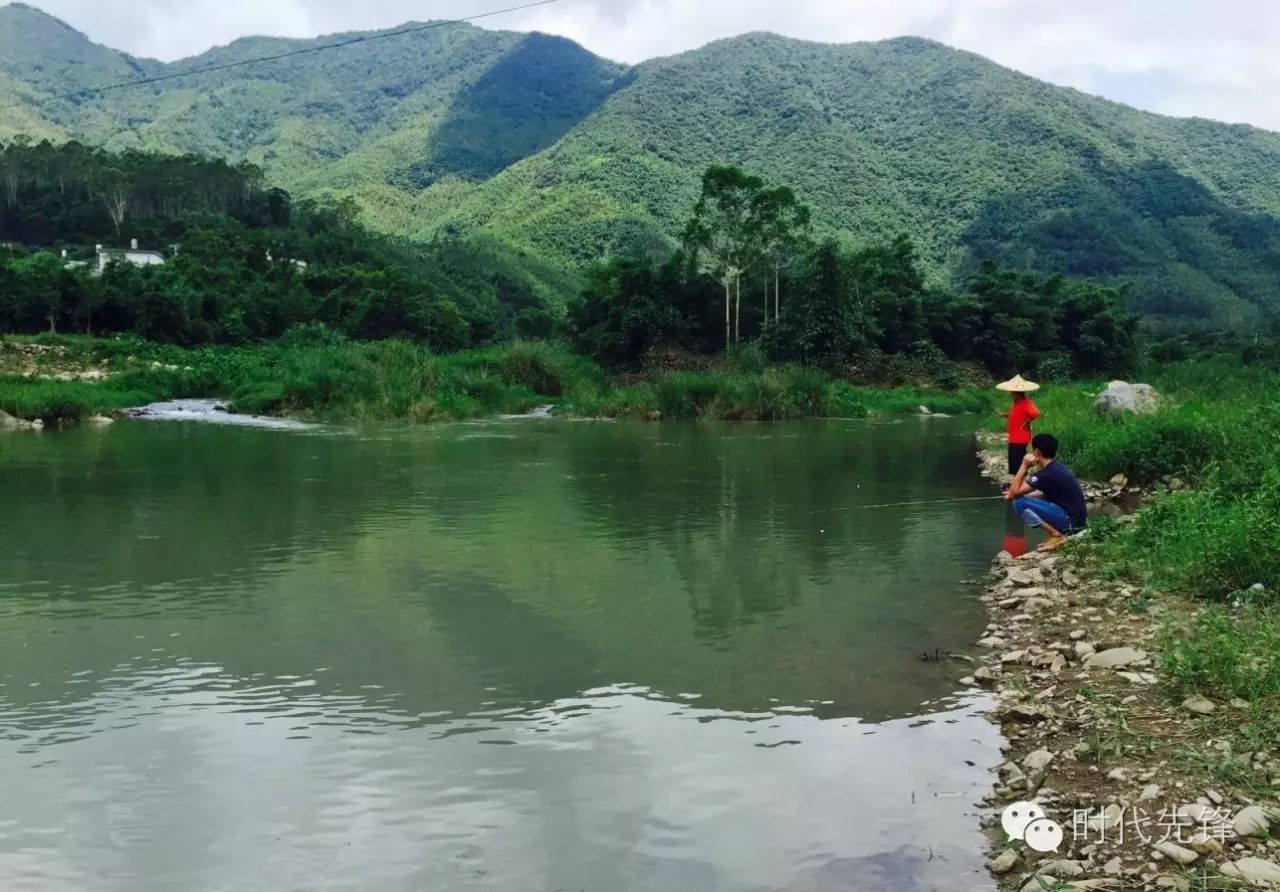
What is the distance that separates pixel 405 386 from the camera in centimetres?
3119

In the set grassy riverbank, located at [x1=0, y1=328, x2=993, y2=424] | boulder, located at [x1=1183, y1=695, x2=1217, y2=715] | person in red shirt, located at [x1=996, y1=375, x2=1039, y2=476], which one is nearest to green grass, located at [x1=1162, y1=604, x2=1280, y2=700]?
boulder, located at [x1=1183, y1=695, x2=1217, y2=715]

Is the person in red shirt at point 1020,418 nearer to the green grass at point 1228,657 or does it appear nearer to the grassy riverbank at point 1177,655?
the grassy riverbank at point 1177,655

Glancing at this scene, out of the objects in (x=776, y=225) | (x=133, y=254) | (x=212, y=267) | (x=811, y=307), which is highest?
(x=133, y=254)

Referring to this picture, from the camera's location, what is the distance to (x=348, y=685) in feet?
19.5

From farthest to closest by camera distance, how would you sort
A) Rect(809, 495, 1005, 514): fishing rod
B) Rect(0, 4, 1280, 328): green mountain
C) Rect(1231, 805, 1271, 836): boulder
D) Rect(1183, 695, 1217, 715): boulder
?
Rect(0, 4, 1280, 328): green mountain, Rect(809, 495, 1005, 514): fishing rod, Rect(1183, 695, 1217, 715): boulder, Rect(1231, 805, 1271, 836): boulder

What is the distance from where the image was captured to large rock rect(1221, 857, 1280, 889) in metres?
3.28

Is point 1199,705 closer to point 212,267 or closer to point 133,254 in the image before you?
point 212,267

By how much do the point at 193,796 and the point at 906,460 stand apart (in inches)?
656

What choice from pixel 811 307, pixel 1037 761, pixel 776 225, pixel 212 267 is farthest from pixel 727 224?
pixel 1037 761

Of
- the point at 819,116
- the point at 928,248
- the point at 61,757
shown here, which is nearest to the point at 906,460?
the point at 61,757

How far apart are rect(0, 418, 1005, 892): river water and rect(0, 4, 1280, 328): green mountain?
2667 inches

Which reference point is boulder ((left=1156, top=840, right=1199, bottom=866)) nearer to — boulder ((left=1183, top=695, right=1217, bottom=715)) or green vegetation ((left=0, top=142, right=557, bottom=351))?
boulder ((left=1183, top=695, right=1217, bottom=715))

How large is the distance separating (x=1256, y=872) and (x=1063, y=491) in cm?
616

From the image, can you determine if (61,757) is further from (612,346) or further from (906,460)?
(612,346)
